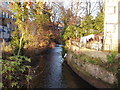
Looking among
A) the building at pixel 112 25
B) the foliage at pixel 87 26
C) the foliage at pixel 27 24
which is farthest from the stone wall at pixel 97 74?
the foliage at pixel 87 26

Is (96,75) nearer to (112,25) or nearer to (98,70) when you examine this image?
(98,70)

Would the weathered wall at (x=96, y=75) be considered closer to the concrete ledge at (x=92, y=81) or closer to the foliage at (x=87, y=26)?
the concrete ledge at (x=92, y=81)

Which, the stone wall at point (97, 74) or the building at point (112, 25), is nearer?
the stone wall at point (97, 74)

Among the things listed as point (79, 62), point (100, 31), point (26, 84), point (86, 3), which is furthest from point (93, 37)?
point (86, 3)

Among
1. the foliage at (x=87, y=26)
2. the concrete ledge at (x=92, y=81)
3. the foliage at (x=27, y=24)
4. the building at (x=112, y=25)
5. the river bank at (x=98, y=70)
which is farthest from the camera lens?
the foliage at (x=87, y=26)

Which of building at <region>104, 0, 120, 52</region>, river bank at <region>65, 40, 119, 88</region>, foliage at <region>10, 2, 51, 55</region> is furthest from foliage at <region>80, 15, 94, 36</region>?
river bank at <region>65, 40, 119, 88</region>

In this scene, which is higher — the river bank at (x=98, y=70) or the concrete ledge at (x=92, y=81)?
the river bank at (x=98, y=70)

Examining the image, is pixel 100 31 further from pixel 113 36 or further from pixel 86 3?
Result: pixel 86 3

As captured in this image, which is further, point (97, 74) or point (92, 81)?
point (92, 81)

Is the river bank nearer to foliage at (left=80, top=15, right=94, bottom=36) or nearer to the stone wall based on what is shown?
the stone wall

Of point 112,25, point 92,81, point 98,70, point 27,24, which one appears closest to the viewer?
point 98,70

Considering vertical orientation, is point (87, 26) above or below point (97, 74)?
above

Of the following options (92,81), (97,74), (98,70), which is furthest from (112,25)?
(92,81)

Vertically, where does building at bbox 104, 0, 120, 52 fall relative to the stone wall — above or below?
above
